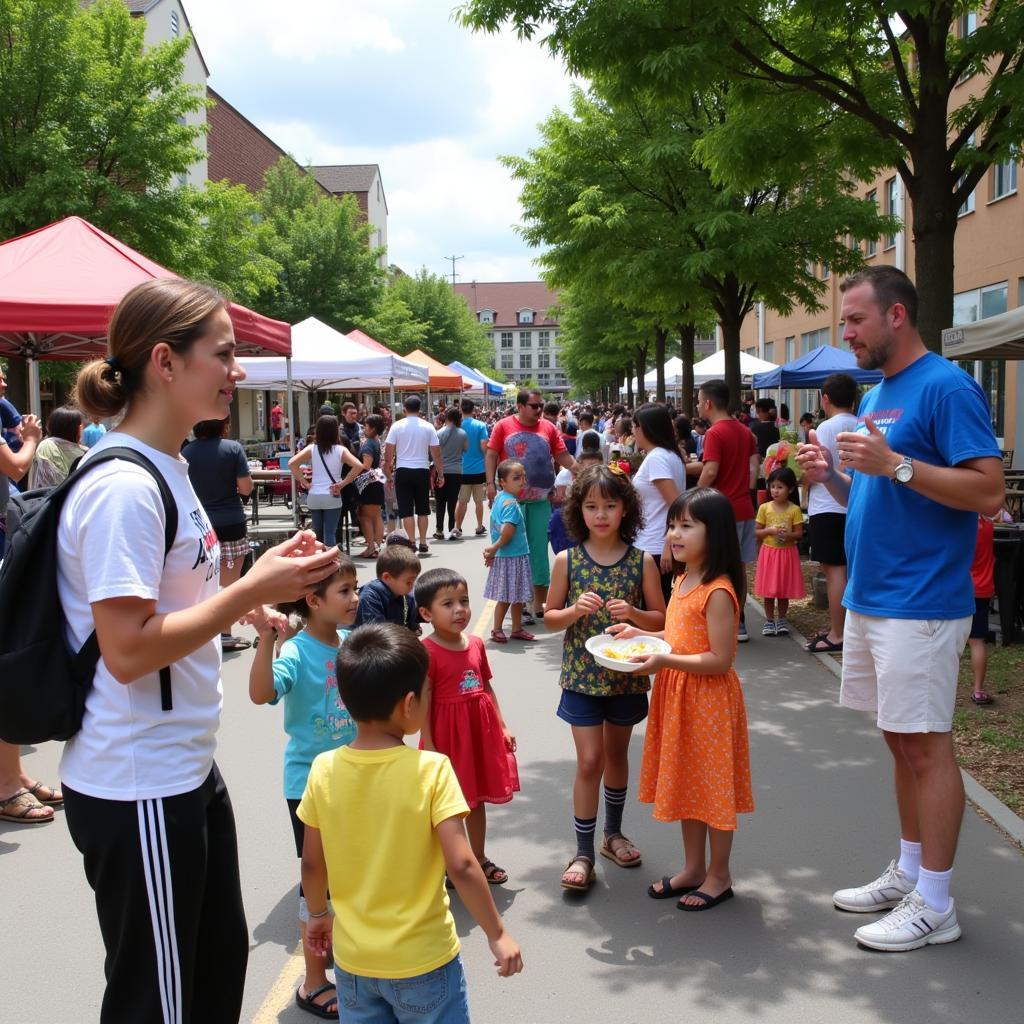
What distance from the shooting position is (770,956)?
3594 mm

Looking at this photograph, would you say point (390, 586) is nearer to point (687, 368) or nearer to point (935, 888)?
point (935, 888)

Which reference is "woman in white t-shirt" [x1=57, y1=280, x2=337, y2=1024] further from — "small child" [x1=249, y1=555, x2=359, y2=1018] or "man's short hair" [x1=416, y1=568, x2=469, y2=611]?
"man's short hair" [x1=416, y1=568, x2=469, y2=611]

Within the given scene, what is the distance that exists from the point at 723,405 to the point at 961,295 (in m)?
18.6

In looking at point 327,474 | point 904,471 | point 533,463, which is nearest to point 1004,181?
point 533,463

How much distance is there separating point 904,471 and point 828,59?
22.7 feet

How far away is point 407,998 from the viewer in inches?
91.4

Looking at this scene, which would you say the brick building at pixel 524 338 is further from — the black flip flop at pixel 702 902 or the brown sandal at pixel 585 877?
the black flip flop at pixel 702 902

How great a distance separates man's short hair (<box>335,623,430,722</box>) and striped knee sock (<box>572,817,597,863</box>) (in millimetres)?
1864

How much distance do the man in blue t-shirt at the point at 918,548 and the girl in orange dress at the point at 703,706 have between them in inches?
19.8

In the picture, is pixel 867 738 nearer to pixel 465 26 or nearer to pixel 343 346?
pixel 465 26

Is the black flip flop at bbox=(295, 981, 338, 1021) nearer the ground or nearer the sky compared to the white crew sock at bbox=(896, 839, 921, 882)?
nearer the ground

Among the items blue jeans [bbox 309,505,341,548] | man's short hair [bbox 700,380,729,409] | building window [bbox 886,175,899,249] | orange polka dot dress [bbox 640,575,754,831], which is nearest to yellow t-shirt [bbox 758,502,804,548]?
man's short hair [bbox 700,380,729,409]

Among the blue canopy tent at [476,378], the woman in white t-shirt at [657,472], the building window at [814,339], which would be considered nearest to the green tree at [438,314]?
the blue canopy tent at [476,378]

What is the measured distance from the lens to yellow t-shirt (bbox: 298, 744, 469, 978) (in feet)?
7.60
